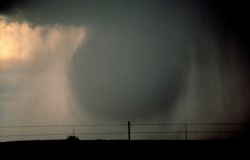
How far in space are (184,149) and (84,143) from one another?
6560 mm

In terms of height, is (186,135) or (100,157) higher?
(186,135)

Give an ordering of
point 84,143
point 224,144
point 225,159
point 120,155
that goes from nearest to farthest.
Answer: point 225,159
point 120,155
point 224,144
point 84,143

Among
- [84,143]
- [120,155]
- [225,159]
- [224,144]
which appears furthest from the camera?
[84,143]

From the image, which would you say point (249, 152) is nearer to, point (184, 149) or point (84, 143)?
point (184, 149)

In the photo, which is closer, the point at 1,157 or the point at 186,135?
the point at 1,157

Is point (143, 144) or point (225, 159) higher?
point (143, 144)

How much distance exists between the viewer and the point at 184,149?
80.5 feet

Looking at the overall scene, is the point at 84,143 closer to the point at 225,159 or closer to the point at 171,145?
the point at 171,145

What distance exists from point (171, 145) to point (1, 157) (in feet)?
32.5

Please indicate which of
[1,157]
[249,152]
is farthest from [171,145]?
[1,157]

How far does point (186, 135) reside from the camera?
28.4m

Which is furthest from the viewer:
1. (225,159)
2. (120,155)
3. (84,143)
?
(84,143)

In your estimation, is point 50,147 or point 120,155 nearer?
point 120,155

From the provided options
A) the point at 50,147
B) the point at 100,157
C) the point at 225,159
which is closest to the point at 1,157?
the point at 50,147
